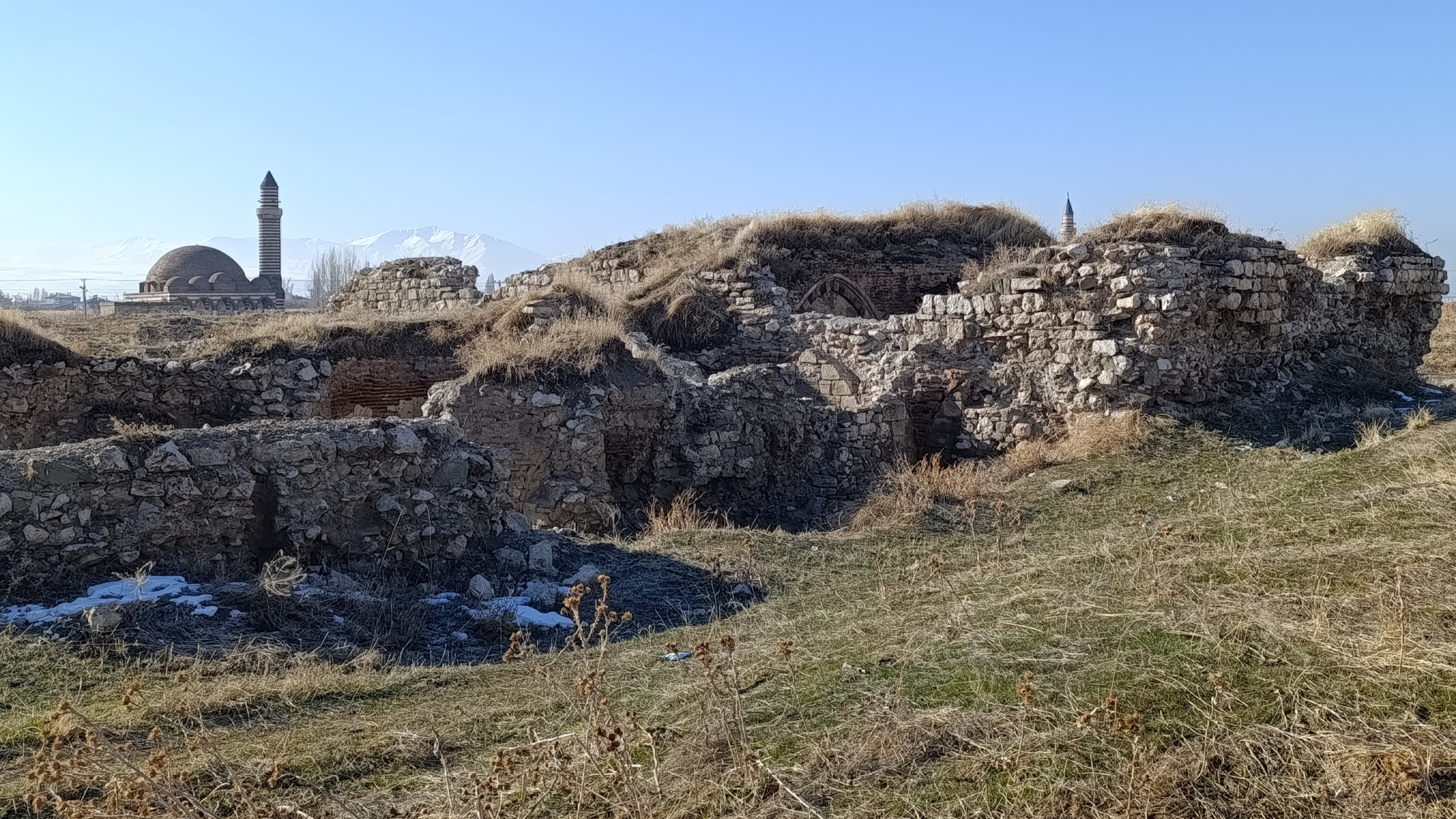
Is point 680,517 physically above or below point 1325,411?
below

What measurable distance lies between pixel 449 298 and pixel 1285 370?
1311 centimetres

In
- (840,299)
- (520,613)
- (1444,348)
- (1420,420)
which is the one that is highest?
(840,299)

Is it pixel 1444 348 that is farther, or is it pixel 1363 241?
pixel 1444 348

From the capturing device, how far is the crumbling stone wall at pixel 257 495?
6023mm

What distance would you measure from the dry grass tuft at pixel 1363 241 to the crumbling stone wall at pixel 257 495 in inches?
447

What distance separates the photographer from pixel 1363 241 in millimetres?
13492

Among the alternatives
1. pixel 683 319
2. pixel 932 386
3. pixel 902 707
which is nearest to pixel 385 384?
pixel 683 319

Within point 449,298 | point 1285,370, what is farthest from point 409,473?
point 449,298

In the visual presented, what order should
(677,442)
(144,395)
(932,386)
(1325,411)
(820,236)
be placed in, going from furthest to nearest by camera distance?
(820,236) → (932,386) → (144,395) → (1325,411) → (677,442)

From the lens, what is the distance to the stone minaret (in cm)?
4825

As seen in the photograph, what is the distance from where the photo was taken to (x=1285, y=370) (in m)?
11.9

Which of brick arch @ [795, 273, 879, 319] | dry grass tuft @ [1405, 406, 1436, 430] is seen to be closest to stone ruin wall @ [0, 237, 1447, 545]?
dry grass tuft @ [1405, 406, 1436, 430]

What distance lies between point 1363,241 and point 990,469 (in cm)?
708

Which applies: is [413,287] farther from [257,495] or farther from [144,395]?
[257,495]
